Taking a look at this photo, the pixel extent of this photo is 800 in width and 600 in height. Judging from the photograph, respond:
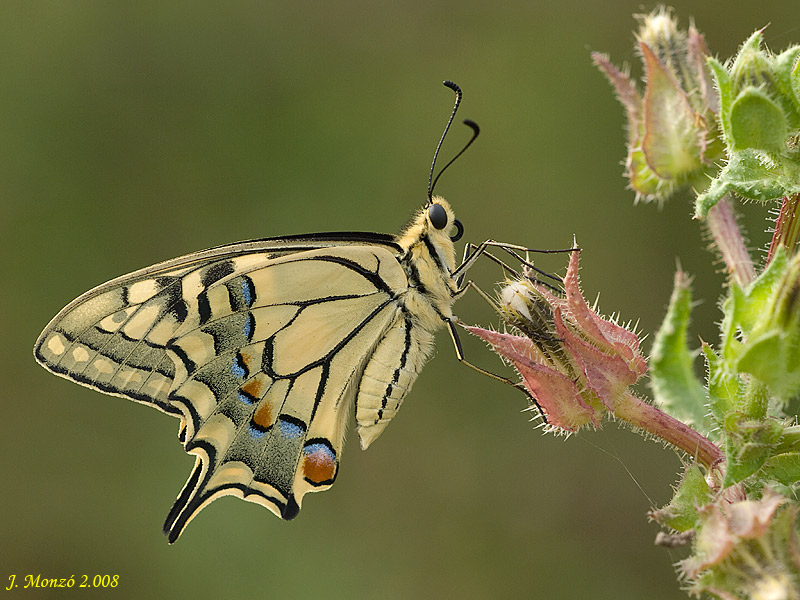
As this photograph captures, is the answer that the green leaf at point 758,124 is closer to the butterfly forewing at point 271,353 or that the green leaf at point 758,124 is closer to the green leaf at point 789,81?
the green leaf at point 789,81

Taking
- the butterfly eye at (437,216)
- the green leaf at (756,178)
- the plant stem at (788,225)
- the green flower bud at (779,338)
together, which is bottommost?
the green flower bud at (779,338)

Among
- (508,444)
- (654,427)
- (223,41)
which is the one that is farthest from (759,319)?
(223,41)

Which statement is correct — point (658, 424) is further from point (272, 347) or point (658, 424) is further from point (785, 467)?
point (272, 347)

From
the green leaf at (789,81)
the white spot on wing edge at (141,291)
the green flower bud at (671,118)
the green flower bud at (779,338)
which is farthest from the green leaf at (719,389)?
the white spot on wing edge at (141,291)

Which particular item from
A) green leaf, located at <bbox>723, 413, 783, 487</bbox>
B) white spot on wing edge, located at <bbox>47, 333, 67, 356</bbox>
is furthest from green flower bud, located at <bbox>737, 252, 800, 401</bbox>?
white spot on wing edge, located at <bbox>47, 333, 67, 356</bbox>

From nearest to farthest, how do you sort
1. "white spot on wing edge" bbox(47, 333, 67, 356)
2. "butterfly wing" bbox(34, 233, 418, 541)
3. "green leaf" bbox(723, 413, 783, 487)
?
1. "green leaf" bbox(723, 413, 783, 487)
2. "white spot on wing edge" bbox(47, 333, 67, 356)
3. "butterfly wing" bbox(34, 233, 418, 541)

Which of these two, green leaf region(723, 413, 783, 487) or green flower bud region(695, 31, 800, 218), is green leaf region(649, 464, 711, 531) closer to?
green leaf region(723, 413, 783, 487)
